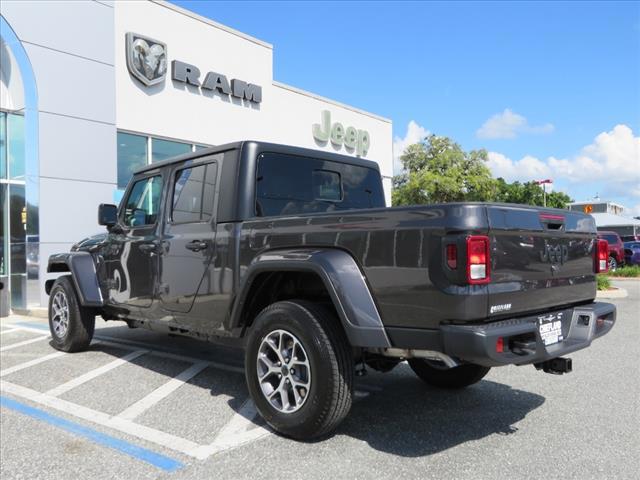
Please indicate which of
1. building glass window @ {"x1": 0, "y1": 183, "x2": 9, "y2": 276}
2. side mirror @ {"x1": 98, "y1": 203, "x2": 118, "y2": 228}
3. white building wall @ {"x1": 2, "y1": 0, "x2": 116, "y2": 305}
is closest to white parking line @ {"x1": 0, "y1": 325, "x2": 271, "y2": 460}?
side mirror @ {"x1": 98, "y1": 203, "x2": 118, "y2": 228}

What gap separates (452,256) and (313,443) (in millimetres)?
1538

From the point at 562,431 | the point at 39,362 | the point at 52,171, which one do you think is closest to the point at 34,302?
the point at 52,171

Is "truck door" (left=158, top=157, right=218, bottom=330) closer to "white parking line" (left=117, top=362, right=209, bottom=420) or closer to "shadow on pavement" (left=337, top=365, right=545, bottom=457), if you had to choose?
"white parking line" (left=117, top=362, right=209, bottom=420)

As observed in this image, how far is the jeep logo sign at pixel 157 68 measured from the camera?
12.4 m

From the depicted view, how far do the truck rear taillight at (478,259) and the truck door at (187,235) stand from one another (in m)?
2.08

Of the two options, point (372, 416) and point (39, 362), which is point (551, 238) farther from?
point (39, 362)

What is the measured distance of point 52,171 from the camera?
1074 cm

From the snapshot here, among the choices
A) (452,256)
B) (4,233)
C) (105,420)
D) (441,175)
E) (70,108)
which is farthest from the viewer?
(441,175)

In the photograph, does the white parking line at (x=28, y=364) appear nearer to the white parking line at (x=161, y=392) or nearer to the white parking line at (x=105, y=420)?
the white parking line at (x=105, y=420)

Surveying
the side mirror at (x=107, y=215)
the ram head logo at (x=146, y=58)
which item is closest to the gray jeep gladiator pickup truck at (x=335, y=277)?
the side mirror at (x=107, y=215)

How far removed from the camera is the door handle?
430cm

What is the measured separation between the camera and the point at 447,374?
4695mm

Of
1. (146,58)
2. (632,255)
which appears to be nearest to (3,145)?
(146,58)

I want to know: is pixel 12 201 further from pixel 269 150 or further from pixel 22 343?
pixel 269 150
